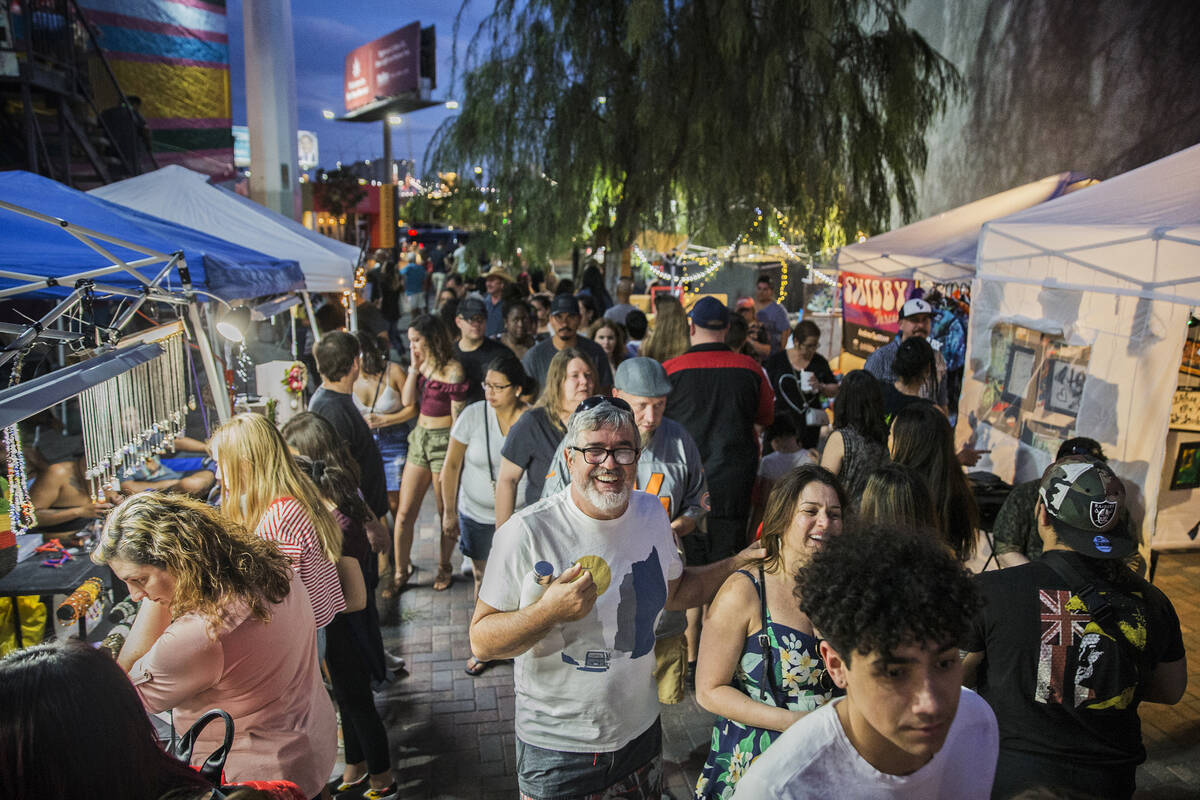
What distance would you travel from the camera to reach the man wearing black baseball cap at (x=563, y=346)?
19.2ft

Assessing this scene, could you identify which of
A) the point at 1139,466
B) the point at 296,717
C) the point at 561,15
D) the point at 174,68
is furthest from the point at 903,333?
the point at 174,68

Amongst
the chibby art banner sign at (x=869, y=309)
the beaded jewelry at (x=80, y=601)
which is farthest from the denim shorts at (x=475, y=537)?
the chibby art banner sign at (x=869, y=309)

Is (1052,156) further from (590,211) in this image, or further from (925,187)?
(590,211)

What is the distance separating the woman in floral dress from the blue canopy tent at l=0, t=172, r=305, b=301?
2.83 meters

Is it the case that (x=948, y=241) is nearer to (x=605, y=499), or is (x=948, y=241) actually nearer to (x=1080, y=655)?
(x=1080, y=655)

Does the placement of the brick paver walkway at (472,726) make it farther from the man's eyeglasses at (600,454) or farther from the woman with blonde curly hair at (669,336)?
the woman with blonde curly hair at (669,336)

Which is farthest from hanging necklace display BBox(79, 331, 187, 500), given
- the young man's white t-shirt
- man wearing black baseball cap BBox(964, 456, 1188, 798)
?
man wearing black baseball cap BBox(964, 456, 1188, 798)

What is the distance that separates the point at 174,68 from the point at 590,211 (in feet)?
41.8

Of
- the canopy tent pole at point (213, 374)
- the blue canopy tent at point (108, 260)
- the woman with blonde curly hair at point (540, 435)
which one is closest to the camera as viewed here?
the blue canopy tent at point (108, 260)

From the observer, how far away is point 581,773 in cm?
239

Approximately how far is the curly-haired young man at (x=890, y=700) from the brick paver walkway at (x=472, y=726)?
2.24m

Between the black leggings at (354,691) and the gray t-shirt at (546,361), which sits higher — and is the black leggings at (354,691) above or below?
below

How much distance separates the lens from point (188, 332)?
440cm

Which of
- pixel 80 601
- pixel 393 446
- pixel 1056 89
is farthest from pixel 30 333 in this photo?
pixel 1056 89
